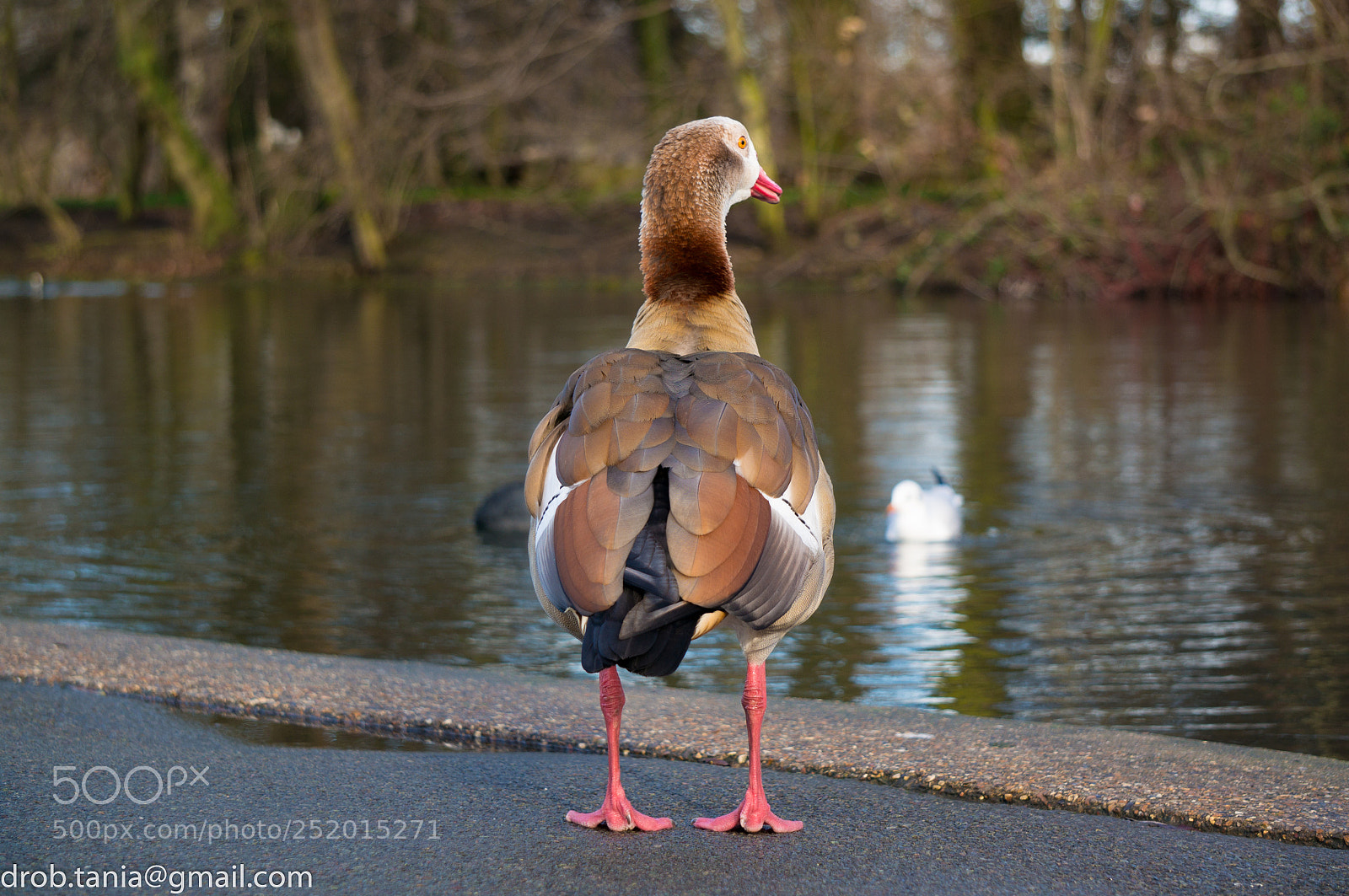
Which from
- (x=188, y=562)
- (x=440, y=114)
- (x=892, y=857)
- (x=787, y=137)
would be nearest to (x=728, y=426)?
(x=892, y=857)

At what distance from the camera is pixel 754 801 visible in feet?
11.7

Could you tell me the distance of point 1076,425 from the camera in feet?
40.6

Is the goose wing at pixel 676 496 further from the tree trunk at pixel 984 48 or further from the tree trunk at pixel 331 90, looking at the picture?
the tree trunk at pixel 331 90

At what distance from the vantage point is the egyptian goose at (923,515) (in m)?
8.33

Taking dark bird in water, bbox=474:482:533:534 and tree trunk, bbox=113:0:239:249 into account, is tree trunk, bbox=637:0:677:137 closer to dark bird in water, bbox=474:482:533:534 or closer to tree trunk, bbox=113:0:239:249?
tree trunk, bbox=113:0:239:249

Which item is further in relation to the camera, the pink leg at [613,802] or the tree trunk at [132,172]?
the tree trunk at [132,172]

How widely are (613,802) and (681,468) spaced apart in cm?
87

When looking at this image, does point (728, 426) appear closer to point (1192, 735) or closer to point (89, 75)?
point (1192, 735)

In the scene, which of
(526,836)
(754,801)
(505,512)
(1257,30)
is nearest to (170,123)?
(1257,30)

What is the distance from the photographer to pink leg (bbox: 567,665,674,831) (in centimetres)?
357

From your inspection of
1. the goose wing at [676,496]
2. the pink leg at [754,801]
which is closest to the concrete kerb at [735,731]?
the pink leg at [754,801]

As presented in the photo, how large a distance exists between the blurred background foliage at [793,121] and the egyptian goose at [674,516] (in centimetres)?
2134

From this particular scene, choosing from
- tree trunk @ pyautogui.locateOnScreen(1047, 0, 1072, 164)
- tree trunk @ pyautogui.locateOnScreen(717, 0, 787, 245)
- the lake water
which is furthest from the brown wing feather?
tree trunk @ pyautogui.locateOnScreen(717, 0, 787, 245)

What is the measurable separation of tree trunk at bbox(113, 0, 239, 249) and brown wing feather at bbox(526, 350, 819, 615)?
1320 inches
